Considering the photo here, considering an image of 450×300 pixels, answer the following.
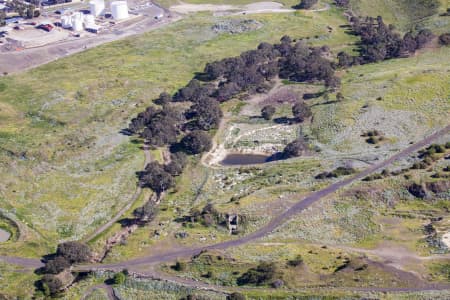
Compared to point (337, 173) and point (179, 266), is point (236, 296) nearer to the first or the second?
point (179, 266)

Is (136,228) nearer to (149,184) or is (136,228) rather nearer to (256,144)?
(149,184)

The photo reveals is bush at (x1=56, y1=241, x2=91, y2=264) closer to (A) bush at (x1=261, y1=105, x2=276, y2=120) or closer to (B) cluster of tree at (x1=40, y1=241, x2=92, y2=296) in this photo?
(B) cluster of tree at (x1=40, y1=241, x2=92, y2=296)

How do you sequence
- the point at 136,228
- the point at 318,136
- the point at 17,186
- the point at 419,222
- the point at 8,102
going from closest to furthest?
the point at 419,222
the point at 136,228
the point at 17,186
the point at 318,136
the point at 8,102

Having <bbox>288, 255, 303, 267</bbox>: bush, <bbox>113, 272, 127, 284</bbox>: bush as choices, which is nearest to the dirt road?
<bbox>113, 272, 127, 284</bbox>: bush

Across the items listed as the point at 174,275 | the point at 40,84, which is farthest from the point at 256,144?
the point at 40,84

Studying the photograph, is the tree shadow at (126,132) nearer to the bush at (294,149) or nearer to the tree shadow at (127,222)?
the tree shadow at (127,222)

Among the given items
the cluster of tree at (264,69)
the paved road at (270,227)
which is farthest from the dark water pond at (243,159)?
the cluster of tree at (264,69)
